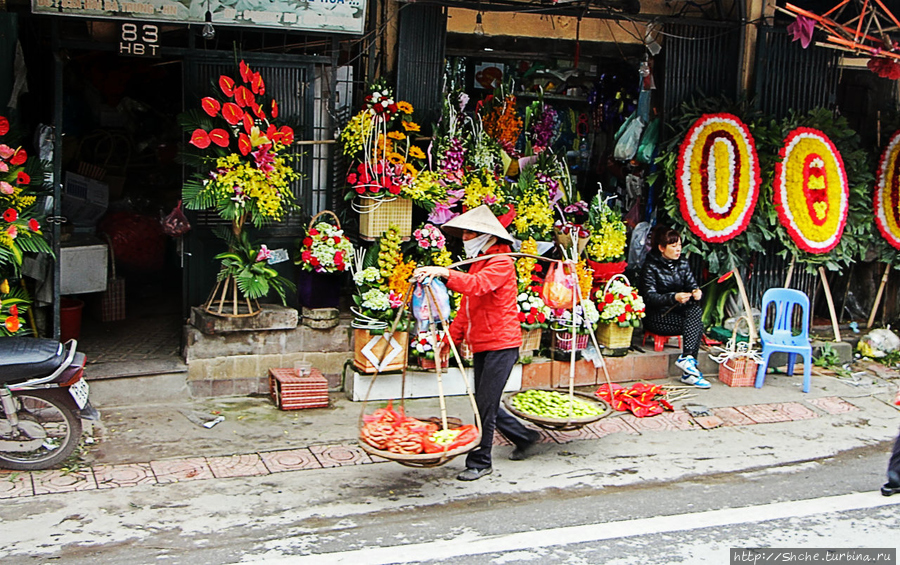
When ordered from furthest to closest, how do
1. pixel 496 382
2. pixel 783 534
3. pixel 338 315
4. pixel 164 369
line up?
pixel 338 315, pixel 164 369, pixel 496 382, pixel 783 534

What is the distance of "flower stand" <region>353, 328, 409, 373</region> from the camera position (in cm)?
861

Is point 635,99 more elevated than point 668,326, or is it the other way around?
point 635,99

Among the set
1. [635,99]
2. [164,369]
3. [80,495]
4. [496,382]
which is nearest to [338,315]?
[164,369]

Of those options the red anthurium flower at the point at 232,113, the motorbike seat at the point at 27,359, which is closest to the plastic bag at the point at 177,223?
the red anthurium flower at the point at 232,113

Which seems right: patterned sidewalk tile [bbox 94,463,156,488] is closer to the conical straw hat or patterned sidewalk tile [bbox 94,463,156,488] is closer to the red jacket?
the red jacket

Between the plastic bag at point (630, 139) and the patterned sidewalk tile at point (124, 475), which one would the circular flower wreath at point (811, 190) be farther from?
the patterned sidewalk tile at point (124, 475)

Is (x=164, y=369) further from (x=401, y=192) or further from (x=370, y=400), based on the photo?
(x=401, y=192)

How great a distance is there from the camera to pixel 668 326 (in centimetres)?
984

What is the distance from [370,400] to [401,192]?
1960 mm

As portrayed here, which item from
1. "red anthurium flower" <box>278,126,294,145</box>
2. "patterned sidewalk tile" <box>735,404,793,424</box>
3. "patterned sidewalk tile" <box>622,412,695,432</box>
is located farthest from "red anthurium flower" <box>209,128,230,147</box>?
"patterned sidewalk tile" <box>735,404,793,424</box>

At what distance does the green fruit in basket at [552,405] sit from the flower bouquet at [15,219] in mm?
4111

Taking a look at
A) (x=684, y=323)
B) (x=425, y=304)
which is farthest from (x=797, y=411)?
(x=425, y=304)

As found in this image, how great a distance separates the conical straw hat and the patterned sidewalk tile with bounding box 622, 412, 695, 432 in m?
2.58

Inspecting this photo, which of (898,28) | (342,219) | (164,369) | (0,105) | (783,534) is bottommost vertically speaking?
(783,534)
